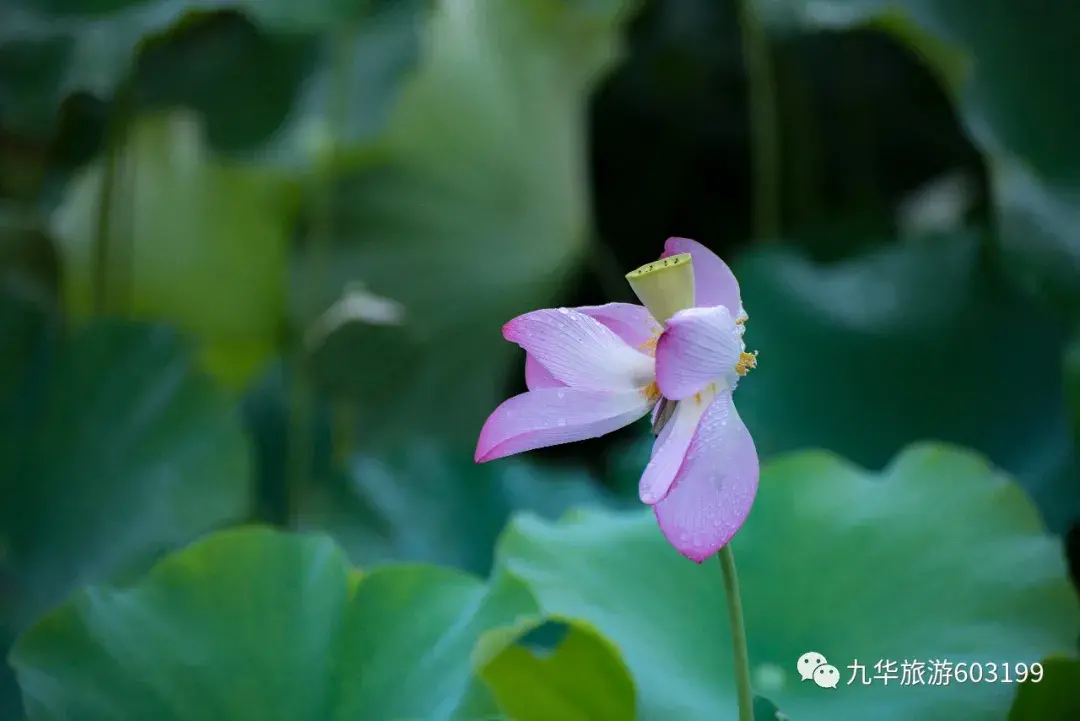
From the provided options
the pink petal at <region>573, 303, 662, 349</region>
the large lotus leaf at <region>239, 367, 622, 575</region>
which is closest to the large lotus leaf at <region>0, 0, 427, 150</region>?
the large lotus leaf at <region>239, 367, 622, 575</region>

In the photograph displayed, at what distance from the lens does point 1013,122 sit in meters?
0.74

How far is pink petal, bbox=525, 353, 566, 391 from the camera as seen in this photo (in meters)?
0.35

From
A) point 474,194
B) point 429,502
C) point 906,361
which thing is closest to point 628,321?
point 429,502

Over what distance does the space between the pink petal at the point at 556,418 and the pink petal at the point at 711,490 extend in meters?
0.03

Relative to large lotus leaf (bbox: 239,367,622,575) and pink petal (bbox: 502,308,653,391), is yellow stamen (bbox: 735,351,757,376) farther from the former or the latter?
large lotus leaf (bbox: 239,367,622,575)

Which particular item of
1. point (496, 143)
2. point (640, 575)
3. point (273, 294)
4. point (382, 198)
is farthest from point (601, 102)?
point (640, 575)

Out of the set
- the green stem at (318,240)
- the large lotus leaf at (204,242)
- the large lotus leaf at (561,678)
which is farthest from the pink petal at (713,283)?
the large lotus leaf at (204,242)

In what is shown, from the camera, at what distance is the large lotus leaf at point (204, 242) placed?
0.90 metres

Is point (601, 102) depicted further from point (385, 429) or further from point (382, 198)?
point (385, 429)

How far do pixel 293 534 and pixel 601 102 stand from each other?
30.0 inches

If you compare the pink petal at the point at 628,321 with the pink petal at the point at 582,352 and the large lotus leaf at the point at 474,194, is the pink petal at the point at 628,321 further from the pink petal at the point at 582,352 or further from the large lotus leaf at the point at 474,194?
the large lotus leaf at the point at 474,194

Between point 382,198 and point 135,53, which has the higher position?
point 135,53

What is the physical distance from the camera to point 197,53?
88cm

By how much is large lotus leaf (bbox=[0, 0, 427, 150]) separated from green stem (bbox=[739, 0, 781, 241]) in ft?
1.14
